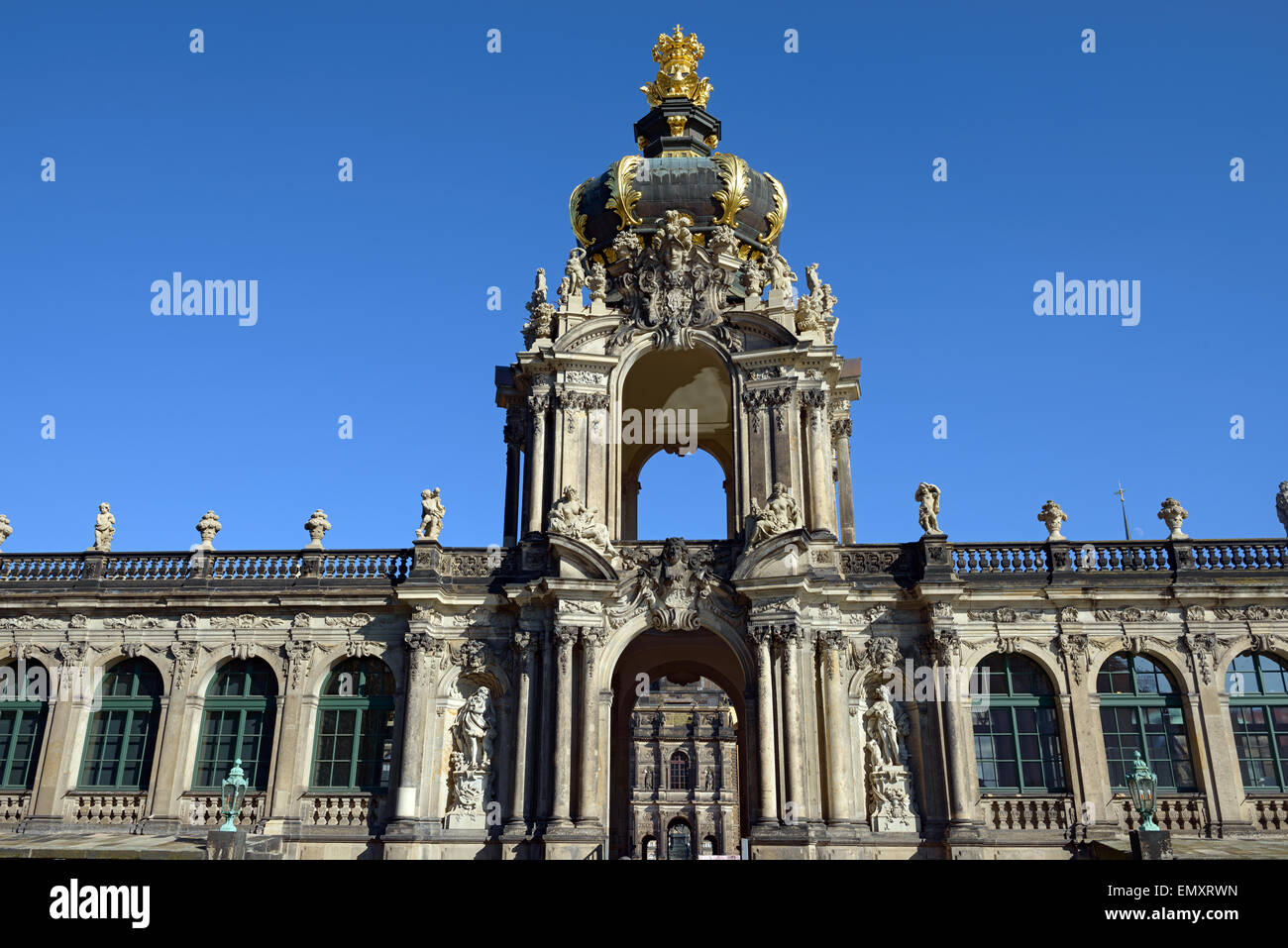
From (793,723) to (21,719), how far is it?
19983 mm

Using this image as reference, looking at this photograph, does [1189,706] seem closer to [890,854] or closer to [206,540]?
[890,854]

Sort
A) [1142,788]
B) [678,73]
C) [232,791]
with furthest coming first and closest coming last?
[678,73] < [232,791] < [1142,788]

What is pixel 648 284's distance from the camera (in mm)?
28672

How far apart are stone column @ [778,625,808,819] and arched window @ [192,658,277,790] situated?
12859 mm

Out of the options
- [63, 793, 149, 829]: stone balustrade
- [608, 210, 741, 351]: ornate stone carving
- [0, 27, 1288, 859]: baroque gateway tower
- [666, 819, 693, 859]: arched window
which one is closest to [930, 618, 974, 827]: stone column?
[0, 27, 1288, 859]: baroque gateway tower

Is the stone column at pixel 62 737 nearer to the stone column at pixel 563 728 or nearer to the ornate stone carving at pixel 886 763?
the stone column at pixel 563 728

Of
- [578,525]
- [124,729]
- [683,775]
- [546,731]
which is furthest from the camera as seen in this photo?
[683,775]

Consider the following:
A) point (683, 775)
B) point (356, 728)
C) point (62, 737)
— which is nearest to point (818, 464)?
point (356, 728)

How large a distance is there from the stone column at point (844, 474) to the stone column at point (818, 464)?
2.72 m

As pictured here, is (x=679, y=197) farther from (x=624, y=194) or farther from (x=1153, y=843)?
(x=1153, y=843)

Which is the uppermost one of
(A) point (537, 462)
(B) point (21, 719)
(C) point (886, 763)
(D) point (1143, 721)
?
(A) point (537, 462)

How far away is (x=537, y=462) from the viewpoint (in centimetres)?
2789

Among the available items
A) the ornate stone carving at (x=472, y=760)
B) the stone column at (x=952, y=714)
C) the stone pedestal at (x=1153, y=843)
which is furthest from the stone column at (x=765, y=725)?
the stone pedestal at (x=1153, y=843)
